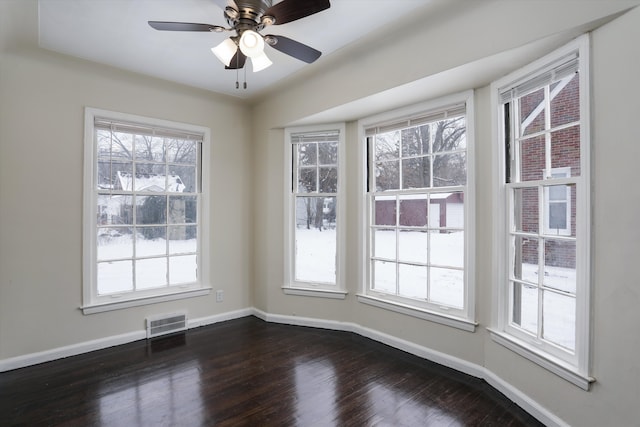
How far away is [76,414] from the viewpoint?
2.16 m

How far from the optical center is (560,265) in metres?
2.08

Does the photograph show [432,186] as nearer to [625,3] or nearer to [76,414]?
[625,3]

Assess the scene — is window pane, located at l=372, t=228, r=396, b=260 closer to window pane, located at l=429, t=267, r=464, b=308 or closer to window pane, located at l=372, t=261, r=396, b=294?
window pane, located at l=372, t=261, r=396, b=294

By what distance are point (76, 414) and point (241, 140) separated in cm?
307

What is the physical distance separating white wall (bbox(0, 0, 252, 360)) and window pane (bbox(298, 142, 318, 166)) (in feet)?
5.10

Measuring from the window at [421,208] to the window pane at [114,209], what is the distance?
251cm

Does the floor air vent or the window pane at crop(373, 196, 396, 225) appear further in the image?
the floor air vent

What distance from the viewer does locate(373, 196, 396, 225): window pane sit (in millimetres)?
3305

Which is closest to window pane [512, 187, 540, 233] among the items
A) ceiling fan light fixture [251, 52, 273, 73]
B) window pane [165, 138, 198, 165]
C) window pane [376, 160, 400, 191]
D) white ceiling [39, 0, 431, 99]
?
window pane [376, 160, 400, 191]

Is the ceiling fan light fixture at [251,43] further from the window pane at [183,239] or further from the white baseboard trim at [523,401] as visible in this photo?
the white baseboard trim at [523,401]

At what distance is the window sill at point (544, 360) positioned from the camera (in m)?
1.84

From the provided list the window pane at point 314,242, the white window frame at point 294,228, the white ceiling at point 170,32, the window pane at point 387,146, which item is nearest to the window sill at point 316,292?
the white window frame at point 294,228

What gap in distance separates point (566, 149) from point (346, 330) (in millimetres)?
2631


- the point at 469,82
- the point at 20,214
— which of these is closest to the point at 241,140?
the point at 20,214
